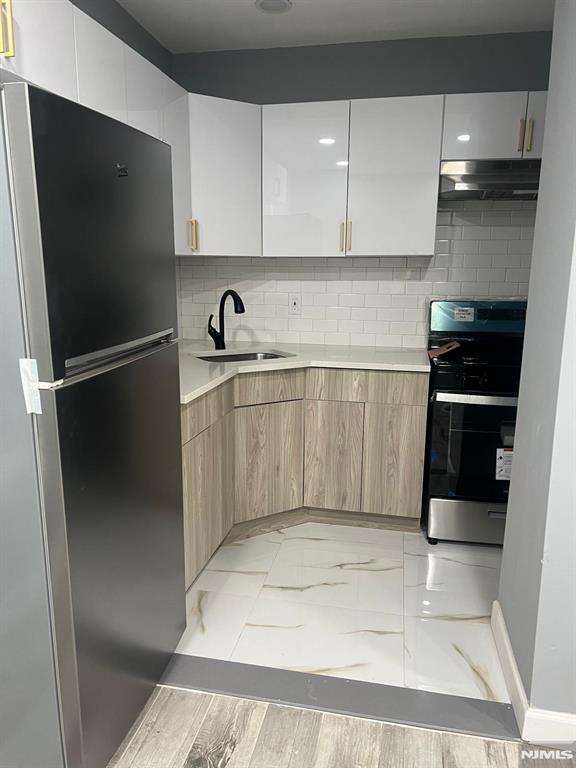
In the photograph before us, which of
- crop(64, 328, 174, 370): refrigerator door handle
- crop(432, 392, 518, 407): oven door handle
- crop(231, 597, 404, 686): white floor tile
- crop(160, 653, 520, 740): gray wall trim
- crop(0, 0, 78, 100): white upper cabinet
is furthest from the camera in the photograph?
crop(432, 392, 518, 407): oven door handle

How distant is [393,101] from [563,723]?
8.46 feet

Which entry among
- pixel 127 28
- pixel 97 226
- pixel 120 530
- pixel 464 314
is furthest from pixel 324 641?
pixel 127 28

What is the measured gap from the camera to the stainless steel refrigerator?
1103 millimetres

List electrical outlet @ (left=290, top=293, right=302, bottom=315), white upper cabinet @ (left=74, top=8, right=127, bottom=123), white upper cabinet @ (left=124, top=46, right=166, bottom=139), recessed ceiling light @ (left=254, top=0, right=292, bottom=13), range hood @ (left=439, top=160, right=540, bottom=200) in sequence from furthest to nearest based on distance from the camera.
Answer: electrical outlet @ (left=290, top=293, right=302, bottom=315) < range hood @ (left=439, top=160, right=540, bottom=200) < recessed ceiling light @ (left=254, top=0, right=292, bottom=13) < white upper cabinet @ (left=124, top=46, right=166, bottom=139) < white upper cabinet @ (left=74, top=8, right=127, bottom=123)

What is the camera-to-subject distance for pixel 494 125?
8.63ft

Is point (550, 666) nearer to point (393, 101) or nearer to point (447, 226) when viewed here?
point (447, 226)

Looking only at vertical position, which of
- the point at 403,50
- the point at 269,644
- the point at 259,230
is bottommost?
the point at 269,644

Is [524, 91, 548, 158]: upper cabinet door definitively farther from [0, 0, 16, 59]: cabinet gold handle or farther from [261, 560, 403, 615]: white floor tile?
[0, 0, 16, 59]: cabinet gold handle

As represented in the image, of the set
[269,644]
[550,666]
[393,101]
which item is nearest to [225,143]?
[393,101]

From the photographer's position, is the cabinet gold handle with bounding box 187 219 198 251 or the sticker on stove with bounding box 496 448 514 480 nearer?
the sticker on stove with bounding box 496 448 514 480

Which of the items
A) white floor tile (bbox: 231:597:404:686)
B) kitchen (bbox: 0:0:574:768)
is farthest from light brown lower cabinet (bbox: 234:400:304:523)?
white floor tile (bbox: 231:597:404:686)

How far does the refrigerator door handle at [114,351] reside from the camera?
4.02ft

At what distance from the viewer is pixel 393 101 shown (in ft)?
8.83

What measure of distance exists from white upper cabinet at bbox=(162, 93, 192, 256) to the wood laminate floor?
187 cm
